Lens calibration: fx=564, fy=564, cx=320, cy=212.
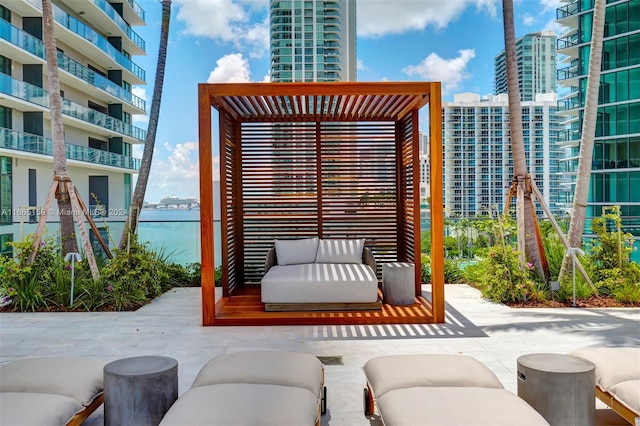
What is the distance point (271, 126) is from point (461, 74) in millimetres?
37565

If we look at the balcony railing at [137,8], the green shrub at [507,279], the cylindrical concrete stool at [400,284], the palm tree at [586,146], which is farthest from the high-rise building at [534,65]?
the cylindrical concrete stool at [400,284]

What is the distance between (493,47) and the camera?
3866 cm

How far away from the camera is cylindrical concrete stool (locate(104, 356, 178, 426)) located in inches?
116

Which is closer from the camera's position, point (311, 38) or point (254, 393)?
point (254, 393)

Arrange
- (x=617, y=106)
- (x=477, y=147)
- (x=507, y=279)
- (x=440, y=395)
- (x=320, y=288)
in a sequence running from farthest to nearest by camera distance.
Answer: (x=477, y=147) → (x=617, y=106) → (x=507, y=279) → (x=320, y=288) → (x=440, y=395)

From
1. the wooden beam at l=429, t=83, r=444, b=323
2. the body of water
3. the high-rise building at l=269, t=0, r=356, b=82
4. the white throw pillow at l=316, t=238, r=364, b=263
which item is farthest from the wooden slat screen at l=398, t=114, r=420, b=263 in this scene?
the high-rise building at l=269, t=0, r=356, b=82

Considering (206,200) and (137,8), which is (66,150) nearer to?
(137,8)

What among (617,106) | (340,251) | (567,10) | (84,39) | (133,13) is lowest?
(340,251)

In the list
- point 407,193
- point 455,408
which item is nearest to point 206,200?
point 407,193

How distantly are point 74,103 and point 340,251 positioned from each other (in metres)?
19.2

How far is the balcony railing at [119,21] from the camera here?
992 inches

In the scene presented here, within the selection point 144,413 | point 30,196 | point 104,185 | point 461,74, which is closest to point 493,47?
point 461,74

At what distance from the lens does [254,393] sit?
2752 mm

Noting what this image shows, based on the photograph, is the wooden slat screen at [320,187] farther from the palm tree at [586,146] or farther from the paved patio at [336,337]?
the palm tree at [586,146]
